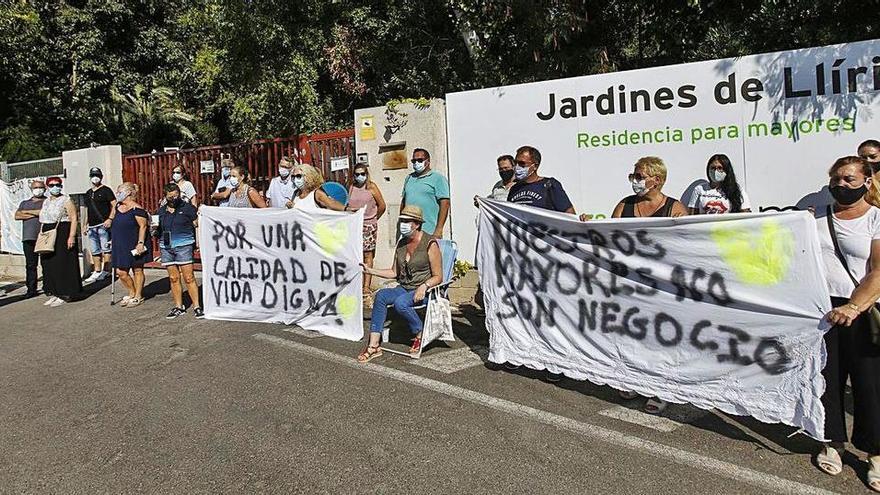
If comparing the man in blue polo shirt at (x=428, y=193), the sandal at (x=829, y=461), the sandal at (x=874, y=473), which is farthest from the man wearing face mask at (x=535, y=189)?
the sandal at (x=874, y=473)

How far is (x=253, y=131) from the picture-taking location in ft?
47.9

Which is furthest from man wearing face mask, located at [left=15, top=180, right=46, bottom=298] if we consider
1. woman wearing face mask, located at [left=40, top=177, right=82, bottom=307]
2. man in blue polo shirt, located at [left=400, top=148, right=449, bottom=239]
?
man in blue polo shirt, located at [left=400, top=148, right=449, bottom=239]

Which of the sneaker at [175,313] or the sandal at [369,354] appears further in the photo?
the sneaker at [175,313]

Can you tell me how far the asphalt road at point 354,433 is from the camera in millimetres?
3889

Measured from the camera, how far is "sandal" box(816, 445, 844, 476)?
380 cm

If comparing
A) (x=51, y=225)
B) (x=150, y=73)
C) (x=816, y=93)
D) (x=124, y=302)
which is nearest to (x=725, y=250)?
(x=816, y=93)

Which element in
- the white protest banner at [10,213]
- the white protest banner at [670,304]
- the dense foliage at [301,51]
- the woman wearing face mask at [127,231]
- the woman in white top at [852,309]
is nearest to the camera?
the woman in white top at [852,309]

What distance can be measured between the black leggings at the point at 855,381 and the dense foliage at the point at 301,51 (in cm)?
612

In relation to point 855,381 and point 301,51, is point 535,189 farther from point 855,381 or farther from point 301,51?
point 301,51

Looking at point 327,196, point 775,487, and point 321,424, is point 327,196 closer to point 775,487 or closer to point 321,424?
point 321,424

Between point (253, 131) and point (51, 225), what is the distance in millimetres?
4897

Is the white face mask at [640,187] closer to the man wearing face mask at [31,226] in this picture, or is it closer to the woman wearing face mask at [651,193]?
the woman wearing face mask at [651,193]

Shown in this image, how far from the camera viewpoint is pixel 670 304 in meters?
4.70

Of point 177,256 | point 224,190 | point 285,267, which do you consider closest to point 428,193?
Result: point 285,267
